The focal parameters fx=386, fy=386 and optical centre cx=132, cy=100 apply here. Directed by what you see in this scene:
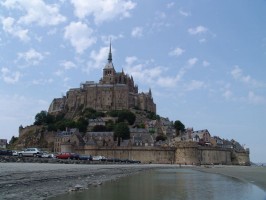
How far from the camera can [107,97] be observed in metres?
143

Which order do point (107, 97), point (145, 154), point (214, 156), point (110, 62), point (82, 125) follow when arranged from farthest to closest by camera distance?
point (110, 62) → point (107, 97) → point (82, 125) → point (214, 156) → point (145, 154)

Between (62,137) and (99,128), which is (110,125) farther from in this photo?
(62,137)

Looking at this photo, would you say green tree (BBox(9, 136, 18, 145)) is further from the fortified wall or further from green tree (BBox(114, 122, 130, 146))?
the fortified wall

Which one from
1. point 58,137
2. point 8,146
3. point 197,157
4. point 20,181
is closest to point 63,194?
point 20,181

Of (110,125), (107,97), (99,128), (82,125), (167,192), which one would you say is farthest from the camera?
(107,97)

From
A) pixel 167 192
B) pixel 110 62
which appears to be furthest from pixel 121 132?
pixel 167 192

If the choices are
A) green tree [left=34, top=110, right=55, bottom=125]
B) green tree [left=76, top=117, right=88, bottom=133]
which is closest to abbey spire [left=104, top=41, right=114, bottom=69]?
green tree [left=34, top=110, right=55, bottom=125]

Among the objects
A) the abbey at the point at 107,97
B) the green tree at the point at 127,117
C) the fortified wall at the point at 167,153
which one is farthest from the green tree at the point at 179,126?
the fortified wall at the point at 167,153

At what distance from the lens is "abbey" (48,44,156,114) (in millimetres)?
142375

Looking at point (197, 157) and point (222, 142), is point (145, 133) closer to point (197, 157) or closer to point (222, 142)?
point (197, 157)

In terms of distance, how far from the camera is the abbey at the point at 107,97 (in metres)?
142

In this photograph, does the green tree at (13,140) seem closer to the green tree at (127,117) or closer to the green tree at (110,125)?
the green tree at (110,125)

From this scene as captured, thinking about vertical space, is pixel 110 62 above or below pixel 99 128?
above

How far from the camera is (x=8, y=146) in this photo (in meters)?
128
